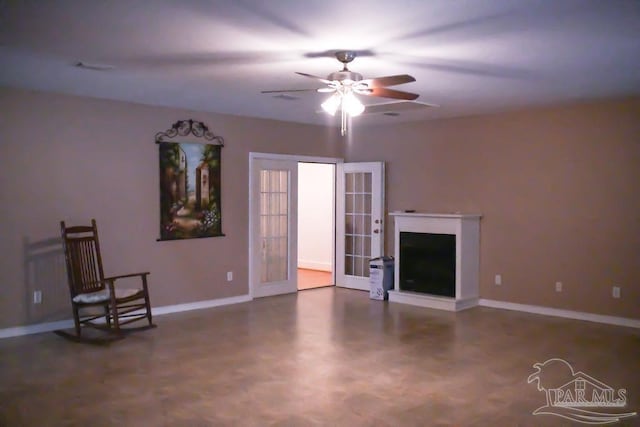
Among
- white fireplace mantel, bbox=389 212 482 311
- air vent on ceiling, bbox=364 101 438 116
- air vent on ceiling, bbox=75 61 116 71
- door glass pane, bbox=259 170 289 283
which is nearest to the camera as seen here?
air vent on ceiling, bbox=75 61 116 71

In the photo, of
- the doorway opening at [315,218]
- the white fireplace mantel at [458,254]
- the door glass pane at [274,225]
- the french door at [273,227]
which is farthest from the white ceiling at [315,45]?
the doorway opening at [315,218]

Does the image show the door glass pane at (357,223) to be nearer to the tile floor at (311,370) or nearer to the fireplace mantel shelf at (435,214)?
the fireplace mantel shelf at (435,214)

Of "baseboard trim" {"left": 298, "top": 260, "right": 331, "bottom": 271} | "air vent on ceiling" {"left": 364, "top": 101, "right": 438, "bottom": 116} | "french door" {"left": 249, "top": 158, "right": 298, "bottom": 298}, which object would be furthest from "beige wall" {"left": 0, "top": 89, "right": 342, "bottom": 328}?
"baseboard trim" {"left": 298, "top": 260, "right": 331, "bottom": 271}

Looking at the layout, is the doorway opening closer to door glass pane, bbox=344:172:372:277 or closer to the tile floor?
door glass pane, bbox=344:172:372:277

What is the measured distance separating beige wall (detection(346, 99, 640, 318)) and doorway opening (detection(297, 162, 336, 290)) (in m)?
2.84

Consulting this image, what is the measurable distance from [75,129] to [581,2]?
4846 mm

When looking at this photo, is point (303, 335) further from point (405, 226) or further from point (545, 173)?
point (545, 173)

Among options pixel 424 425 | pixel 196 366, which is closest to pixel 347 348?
pixel 196 366

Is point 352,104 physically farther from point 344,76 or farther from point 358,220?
point 358,220

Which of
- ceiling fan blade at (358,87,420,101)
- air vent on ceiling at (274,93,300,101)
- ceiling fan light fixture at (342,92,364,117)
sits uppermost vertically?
air vent on ceiling at (274,93,300,101)

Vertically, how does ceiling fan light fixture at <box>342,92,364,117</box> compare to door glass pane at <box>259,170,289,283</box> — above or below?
above

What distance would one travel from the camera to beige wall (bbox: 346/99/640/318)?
588 cm

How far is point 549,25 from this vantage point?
3.31 metres

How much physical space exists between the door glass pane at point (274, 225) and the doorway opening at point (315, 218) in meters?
2.32
